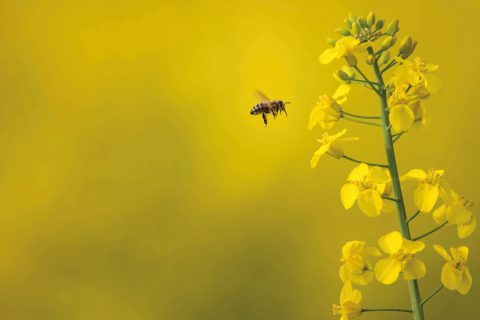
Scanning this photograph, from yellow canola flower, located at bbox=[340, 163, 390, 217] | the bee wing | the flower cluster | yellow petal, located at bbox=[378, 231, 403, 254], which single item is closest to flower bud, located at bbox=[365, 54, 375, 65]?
the flower cluster

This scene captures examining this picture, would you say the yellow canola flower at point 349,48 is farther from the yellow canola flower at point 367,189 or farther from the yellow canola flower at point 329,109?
the yellow canola flower at point 367,189

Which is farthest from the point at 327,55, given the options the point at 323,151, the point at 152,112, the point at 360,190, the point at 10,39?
the point at 10,39

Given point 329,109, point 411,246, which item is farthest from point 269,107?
point 411,246

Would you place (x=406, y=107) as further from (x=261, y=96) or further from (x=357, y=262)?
(x=261, y=96)

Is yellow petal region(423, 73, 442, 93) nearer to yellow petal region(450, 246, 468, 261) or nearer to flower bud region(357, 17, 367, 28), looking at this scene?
flower bud region(357, 17, 367, 28)

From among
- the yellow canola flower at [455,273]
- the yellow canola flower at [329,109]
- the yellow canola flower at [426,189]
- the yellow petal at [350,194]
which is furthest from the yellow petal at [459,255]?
the yellow canola flower at [329,109]
